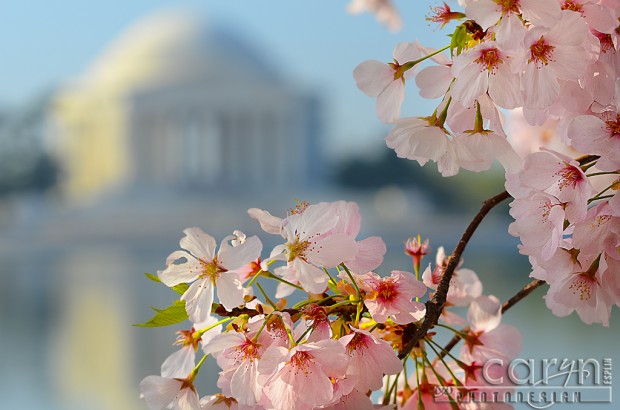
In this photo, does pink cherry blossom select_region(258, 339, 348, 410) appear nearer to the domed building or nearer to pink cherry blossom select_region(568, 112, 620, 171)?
pink cherry blossom select_region(568, 112, 620, 171)

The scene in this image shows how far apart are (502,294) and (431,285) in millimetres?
5588

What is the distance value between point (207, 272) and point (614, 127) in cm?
13

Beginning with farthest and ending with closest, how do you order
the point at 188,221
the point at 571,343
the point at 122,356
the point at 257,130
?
the point at 257,130 → the point at 188,221 → the point at 122,356 → the point at 571,343

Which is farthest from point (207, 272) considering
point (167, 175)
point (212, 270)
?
point (167, 175)

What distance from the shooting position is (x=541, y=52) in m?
0.24

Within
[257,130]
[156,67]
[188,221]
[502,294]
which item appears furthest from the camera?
[156,67]

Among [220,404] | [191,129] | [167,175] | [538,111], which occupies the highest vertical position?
[538,111]

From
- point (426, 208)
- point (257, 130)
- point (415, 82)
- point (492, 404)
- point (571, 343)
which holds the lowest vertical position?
point (426, 208)

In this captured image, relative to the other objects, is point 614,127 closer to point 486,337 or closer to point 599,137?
point 599,137

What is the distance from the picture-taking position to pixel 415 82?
261 mm

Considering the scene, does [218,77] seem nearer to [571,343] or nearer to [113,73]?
[113,73]

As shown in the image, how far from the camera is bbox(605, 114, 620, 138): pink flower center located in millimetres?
246

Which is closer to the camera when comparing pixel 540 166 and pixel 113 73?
pixel 540 166

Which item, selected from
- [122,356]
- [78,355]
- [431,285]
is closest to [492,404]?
[431,285]
